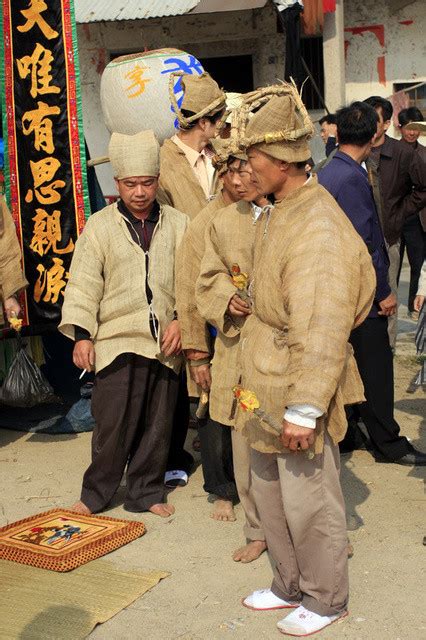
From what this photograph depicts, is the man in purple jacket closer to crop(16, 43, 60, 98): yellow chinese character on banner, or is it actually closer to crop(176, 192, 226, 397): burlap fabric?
crop(176, 192, 226, 397): burlap fabric

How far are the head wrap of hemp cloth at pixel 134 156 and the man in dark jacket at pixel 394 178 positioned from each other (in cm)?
232

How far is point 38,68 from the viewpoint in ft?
21.2

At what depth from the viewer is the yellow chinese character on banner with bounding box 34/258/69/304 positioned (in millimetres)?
6578

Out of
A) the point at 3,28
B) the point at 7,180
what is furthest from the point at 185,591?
the point at 3,28

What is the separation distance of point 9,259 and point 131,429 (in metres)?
1.49

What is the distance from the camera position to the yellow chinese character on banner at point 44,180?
6.53 meters

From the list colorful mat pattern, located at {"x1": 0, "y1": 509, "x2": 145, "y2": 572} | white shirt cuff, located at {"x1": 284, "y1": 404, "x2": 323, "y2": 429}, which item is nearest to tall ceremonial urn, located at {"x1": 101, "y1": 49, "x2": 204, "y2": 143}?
colorful mat pattern, located at {"x1": 0, "y1": 509, "x2": 145, "y2": 572}

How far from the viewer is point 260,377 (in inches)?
148

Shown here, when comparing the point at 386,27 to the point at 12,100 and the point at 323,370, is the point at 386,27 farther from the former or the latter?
the point at 323,370

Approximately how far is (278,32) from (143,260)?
951 cm

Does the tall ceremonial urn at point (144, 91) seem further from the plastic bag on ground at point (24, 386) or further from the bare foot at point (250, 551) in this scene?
the bare foot at point (250, 551)

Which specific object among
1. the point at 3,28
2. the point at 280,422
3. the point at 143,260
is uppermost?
the point at 3,28

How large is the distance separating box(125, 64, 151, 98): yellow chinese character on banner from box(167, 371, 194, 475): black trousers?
1785 mm

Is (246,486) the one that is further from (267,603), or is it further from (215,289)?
(215,289)
